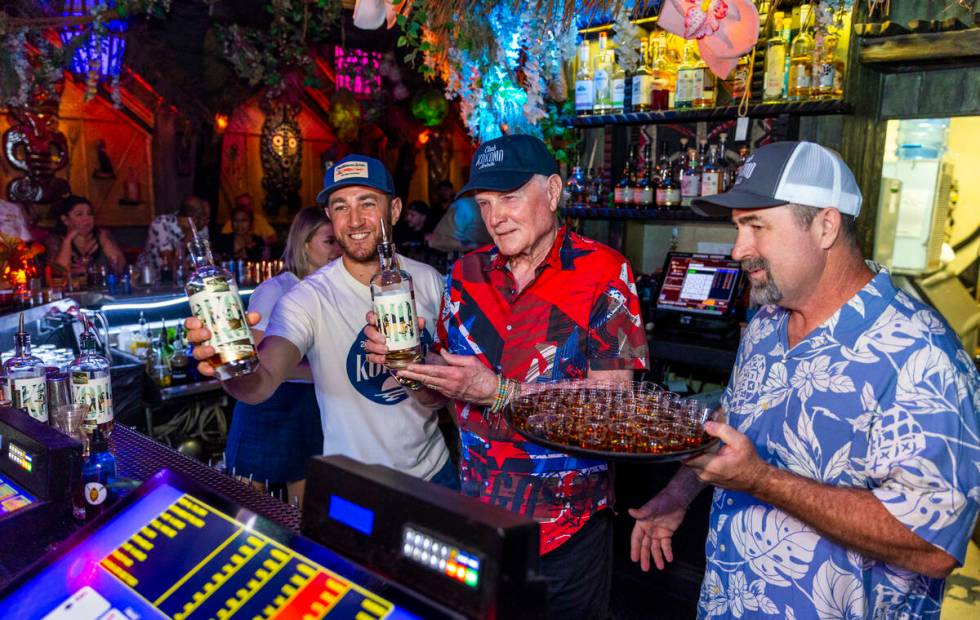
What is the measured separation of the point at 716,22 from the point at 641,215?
1558 millimetres

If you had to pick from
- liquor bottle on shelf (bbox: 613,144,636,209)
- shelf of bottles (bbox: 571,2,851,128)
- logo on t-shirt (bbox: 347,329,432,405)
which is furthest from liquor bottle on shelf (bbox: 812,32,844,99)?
logo on t-shirt (bbox: 347,329,432,405)

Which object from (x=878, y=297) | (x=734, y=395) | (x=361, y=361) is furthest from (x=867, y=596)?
(x=361, y=361)

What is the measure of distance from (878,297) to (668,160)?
309 centimetres

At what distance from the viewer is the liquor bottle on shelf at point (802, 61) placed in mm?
3605

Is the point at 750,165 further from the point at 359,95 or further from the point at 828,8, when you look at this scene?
the point at 359,95

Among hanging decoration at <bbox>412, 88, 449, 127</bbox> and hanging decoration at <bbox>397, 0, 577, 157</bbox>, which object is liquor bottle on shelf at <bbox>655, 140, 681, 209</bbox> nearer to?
hanging decoration at <bbox>397, 0, 577, 157</bbox>

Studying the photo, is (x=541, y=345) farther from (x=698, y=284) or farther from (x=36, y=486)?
(x=698, y=284)

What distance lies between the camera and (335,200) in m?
2.48

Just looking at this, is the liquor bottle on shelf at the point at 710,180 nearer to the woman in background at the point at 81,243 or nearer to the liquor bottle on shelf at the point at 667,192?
the liquor bottle on shelf at the point at 667,192

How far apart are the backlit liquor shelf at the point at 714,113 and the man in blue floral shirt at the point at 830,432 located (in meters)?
2.19

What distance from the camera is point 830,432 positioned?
154 cm

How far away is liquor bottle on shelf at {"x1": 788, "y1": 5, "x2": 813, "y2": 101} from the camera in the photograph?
3.61 m

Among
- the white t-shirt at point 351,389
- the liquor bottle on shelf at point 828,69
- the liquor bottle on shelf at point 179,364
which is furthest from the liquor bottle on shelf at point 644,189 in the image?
the liquor bottle on shelf at point 179,364

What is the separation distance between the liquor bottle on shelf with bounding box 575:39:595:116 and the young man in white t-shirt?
2.28 m
